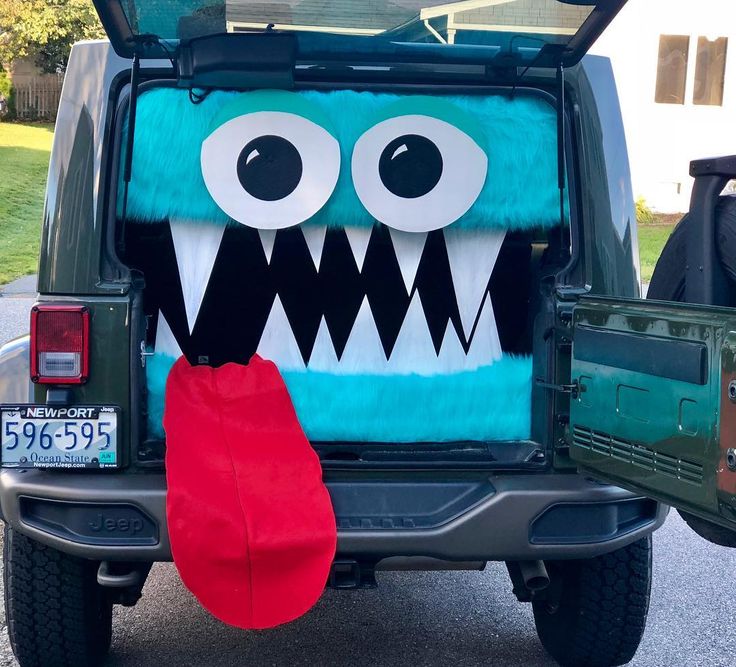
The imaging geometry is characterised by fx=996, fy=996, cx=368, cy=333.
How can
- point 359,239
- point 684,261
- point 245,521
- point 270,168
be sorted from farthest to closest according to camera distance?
point 359,239 < point 270,168 < point 684,261 < point 245,521

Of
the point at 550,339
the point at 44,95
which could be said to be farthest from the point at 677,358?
the point at 44,95

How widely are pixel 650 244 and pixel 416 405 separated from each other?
13913mm

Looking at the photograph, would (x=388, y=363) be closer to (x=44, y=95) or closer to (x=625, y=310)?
(x=625, y=310)

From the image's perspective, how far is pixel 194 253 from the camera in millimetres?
3279

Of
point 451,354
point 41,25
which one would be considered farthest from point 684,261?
point 41,25

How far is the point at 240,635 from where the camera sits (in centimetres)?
368

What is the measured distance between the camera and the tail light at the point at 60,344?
2.89 meters

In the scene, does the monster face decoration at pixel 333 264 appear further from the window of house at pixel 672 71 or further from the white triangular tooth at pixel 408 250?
the window of house at pixel 672 71

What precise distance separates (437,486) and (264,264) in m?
0.97

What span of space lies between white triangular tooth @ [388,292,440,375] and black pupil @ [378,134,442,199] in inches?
16.4

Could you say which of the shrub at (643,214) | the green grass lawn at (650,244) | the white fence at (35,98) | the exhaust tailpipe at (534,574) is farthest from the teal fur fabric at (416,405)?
the white fence at (35,98)

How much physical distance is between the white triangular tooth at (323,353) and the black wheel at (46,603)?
0.96 meters

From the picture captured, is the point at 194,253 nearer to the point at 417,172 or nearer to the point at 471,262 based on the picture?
the point at 417,172

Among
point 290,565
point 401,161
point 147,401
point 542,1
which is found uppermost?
point 542,1
